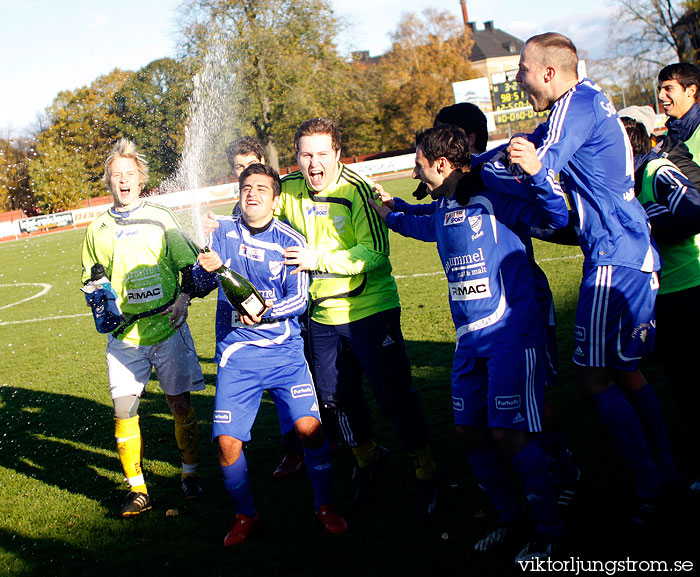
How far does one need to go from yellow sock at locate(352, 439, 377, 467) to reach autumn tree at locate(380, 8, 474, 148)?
185ft

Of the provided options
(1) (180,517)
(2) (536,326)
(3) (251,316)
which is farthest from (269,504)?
(2) (536,326)

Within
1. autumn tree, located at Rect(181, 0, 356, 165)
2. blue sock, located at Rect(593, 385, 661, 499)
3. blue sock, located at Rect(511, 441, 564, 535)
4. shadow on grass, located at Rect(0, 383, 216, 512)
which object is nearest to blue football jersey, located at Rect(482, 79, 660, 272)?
blue sock, located at Rect(593, 385, 661, 499)

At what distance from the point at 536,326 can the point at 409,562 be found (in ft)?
4.56

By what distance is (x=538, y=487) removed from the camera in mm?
3240

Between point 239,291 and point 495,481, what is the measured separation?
1.77 m

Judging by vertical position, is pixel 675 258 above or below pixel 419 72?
below

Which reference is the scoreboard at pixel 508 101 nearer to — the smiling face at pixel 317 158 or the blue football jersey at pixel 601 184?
the smiling face at pixel 317 158

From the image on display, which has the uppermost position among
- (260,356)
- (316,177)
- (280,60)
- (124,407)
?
(280,60)

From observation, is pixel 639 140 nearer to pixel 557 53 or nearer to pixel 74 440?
pixel 557 53

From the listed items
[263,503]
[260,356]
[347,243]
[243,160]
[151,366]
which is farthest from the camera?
[243,160]

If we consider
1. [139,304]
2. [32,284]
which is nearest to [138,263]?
[139,304]

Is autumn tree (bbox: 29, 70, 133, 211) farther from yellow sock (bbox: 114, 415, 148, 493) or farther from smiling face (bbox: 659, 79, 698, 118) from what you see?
smiling face (bbox: 659, 79, 698, 118)

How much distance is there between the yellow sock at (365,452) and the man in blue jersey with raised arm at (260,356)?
1.79 feet

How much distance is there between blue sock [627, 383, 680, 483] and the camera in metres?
3.66
